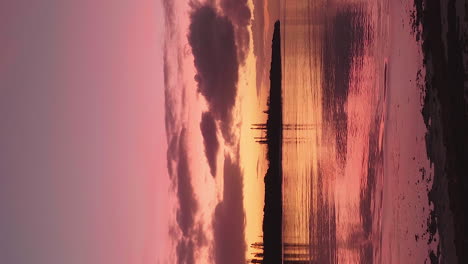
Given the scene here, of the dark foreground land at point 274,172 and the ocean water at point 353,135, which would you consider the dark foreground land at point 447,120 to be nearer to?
the ocean water at point 353,135

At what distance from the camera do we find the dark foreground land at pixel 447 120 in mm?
1022

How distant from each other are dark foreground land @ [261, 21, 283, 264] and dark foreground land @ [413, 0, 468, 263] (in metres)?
0.62

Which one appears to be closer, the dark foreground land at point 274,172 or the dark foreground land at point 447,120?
the dark foreground land at point 447,120

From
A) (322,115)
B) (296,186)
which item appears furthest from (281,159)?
(322,115)

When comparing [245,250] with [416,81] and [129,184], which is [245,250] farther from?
[416,81]

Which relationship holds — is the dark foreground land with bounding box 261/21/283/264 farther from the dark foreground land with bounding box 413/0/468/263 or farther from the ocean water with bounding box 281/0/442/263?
the dark foreground land with bounding box 413/0/468/263

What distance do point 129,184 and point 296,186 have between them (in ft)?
2.14

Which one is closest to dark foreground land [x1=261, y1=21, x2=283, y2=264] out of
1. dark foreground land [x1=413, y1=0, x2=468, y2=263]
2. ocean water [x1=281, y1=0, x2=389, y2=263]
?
ocean water [x1=281, y1=0, x2=389, y2=263]

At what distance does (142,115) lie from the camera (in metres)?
1.46

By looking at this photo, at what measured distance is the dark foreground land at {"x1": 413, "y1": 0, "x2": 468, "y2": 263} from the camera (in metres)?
1.02

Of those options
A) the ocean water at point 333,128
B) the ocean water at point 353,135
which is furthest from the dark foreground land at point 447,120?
the ocean water at point 333,128

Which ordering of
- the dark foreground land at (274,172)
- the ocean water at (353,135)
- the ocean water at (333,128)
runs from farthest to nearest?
the dark foreground land at (274,172) → the ocean water at (333,128) → the ocean water at (353,135)

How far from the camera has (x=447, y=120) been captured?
1.09 meters

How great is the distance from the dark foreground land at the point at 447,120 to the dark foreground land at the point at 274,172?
0.62 meters
